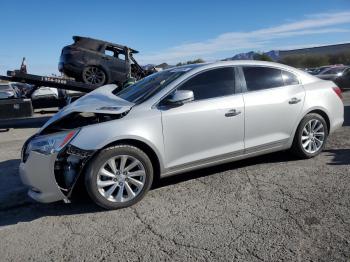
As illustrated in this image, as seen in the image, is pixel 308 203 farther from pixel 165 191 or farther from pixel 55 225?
pixel 55 225

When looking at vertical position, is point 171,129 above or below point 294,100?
below

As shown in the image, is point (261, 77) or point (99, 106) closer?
point (99, 106)

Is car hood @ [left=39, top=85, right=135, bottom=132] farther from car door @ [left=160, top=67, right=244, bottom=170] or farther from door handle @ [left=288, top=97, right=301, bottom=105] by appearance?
door handle @ [left=288, top=97, right=301, bottom=105]

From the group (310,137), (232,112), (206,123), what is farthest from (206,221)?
(310,137)

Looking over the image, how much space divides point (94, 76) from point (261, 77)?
7.37m

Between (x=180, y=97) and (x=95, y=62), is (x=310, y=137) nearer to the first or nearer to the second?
(x=180, y=97)

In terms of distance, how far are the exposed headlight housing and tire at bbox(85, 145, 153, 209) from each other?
0.35 metres

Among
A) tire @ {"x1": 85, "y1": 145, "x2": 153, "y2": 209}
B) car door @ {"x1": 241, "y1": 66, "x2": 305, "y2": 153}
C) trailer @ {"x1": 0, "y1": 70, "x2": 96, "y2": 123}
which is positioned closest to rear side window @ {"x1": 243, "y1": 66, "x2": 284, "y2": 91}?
car door @ {"x1": 241, "y1": 66, "x2": 305, "y2": 153}

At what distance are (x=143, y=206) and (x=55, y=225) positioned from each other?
3.20ft

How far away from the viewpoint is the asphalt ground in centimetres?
336

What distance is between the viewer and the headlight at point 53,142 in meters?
4.13

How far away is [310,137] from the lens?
5809mm

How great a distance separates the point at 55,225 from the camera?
4.09 metres

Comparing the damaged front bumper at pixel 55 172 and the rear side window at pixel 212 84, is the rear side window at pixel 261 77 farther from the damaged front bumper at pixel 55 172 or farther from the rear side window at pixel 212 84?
the damaged front bumper at pixel 55 172
